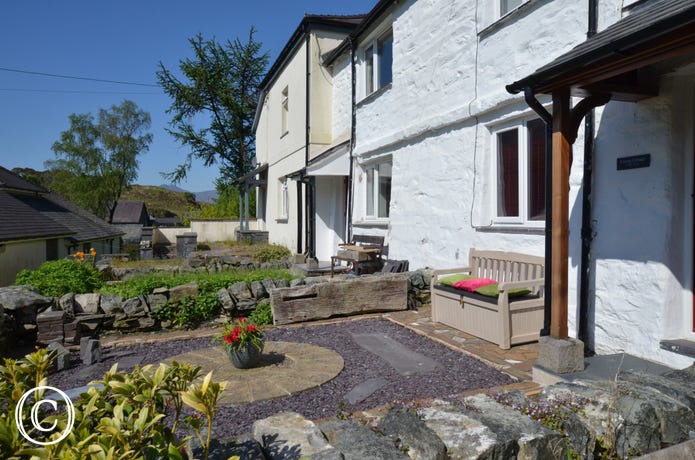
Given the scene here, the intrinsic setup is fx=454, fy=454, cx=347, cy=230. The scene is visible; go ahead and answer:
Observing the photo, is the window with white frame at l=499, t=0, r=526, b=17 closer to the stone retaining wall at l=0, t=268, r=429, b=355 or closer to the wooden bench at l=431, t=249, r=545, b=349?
the wooden bench at l=431, t=249, r=545, b=349

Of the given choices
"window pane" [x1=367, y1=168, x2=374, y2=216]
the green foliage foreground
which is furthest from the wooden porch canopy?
"window pane" [x1=367, y1=168, x2=374, y2=216]

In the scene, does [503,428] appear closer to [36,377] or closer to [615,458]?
[615,458]

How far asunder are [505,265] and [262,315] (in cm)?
346

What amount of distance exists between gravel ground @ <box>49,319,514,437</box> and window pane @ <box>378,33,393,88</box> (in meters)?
6.23

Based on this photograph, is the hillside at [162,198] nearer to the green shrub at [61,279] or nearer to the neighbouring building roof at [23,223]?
the neighbouring building roof at [23,223]

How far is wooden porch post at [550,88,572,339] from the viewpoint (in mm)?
4051

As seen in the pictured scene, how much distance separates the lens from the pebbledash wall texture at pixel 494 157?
13.9 ft

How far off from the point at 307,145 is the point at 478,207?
26.1ft

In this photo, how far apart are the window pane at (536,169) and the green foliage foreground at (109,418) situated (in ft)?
16.9

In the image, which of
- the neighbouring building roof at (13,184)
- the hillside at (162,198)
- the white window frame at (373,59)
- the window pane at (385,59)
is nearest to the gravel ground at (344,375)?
the white window frame at (373,59)

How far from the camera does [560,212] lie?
13.4 ft

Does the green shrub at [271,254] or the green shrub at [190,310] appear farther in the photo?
the green shrub at [271,254]

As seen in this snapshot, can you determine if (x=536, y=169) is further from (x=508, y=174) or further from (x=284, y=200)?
(x=284, y=200)

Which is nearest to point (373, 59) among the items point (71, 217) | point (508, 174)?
point (508, 174)
